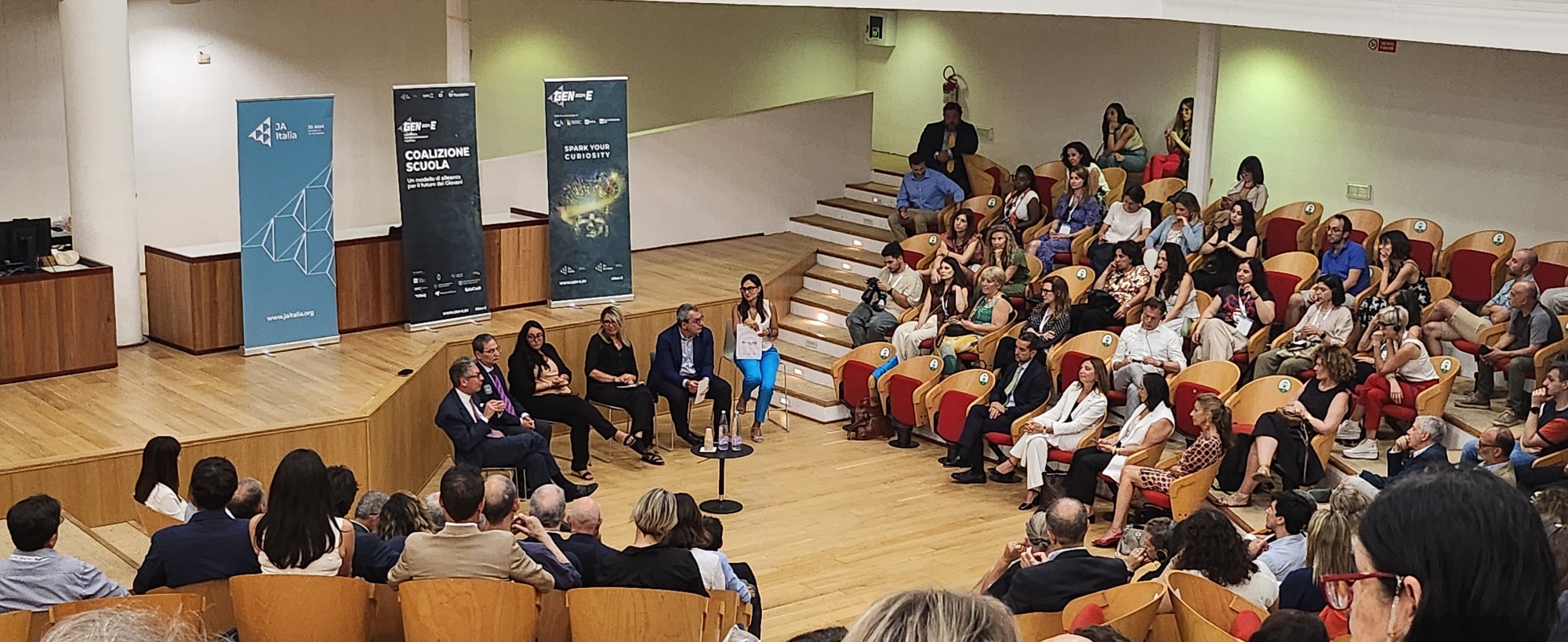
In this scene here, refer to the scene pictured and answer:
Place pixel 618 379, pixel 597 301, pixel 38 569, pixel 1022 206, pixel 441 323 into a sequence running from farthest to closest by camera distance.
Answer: pixel 1022 206
pixel 597 301
pixel 441 323
pixel 618 379
pixel 38 569

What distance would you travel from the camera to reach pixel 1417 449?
754 cm

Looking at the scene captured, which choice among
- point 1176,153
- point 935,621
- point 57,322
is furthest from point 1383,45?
point 935,621

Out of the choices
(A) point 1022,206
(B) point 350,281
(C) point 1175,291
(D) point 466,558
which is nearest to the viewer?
(D) point 466,558

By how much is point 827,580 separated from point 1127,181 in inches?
235

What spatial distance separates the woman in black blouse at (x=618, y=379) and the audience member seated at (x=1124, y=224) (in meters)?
3.11

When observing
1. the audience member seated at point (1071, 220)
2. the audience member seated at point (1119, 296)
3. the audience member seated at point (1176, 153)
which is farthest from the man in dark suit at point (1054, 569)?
the audience member seated at point (1176, 153)

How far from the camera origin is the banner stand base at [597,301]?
35.7 ft

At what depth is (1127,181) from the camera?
12648mm

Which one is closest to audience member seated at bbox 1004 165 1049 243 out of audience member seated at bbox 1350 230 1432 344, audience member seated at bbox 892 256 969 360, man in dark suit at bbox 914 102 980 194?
man in dark suit at bbox 914 102 980 194

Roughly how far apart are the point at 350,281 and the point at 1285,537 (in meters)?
6.26

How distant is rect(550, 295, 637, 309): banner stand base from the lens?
10883mm

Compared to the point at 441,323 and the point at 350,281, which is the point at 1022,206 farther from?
the point at 350,281

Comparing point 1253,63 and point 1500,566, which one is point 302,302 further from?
point 1500,566

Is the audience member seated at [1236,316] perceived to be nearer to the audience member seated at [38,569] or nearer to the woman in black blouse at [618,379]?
the woman in black blouse at [618,379]
